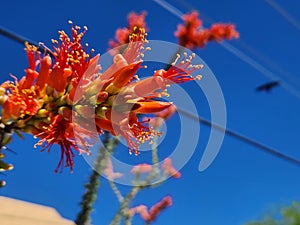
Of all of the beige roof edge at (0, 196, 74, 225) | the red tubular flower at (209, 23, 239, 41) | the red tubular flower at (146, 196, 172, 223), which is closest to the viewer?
the red tubular flower at (146, 196, 172, 223)

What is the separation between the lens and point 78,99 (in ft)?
1.17

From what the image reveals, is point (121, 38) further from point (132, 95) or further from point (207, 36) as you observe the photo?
point (132, 95)

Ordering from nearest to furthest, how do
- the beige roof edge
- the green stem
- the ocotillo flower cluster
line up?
the ocotillo flower cluster < the green stem < the beige roof edge

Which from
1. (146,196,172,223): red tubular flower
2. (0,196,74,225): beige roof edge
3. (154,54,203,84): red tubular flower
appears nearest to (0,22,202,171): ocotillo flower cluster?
(154,54,203,84): red tubular flower

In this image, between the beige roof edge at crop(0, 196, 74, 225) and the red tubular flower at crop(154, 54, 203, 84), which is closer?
the red tubular flower at crop(154, 54, 203, 84)

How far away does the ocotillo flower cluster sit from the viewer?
1.15 ft

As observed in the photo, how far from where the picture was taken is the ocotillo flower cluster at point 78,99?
1.15 feet

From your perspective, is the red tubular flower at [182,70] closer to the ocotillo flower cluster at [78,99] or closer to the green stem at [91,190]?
the ocotillo flower cluster at [78,99]

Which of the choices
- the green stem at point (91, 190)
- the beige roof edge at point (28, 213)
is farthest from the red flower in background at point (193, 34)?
the beige roof edge at point (28, 213)

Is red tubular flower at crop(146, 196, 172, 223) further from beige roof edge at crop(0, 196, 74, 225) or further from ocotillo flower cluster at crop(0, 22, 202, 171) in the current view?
ocotillo flower cluster at crop(0, 22, 202, 171)

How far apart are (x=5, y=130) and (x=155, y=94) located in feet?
0.42

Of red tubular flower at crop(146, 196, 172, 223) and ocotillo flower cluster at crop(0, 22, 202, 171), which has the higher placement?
red tubular flower at crop(146, 196, 172, 223)

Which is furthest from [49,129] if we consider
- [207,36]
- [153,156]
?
[207,36]

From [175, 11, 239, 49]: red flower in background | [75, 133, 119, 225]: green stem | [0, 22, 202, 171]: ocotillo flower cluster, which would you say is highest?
[175, 11, 239, 49]: red flower in background
